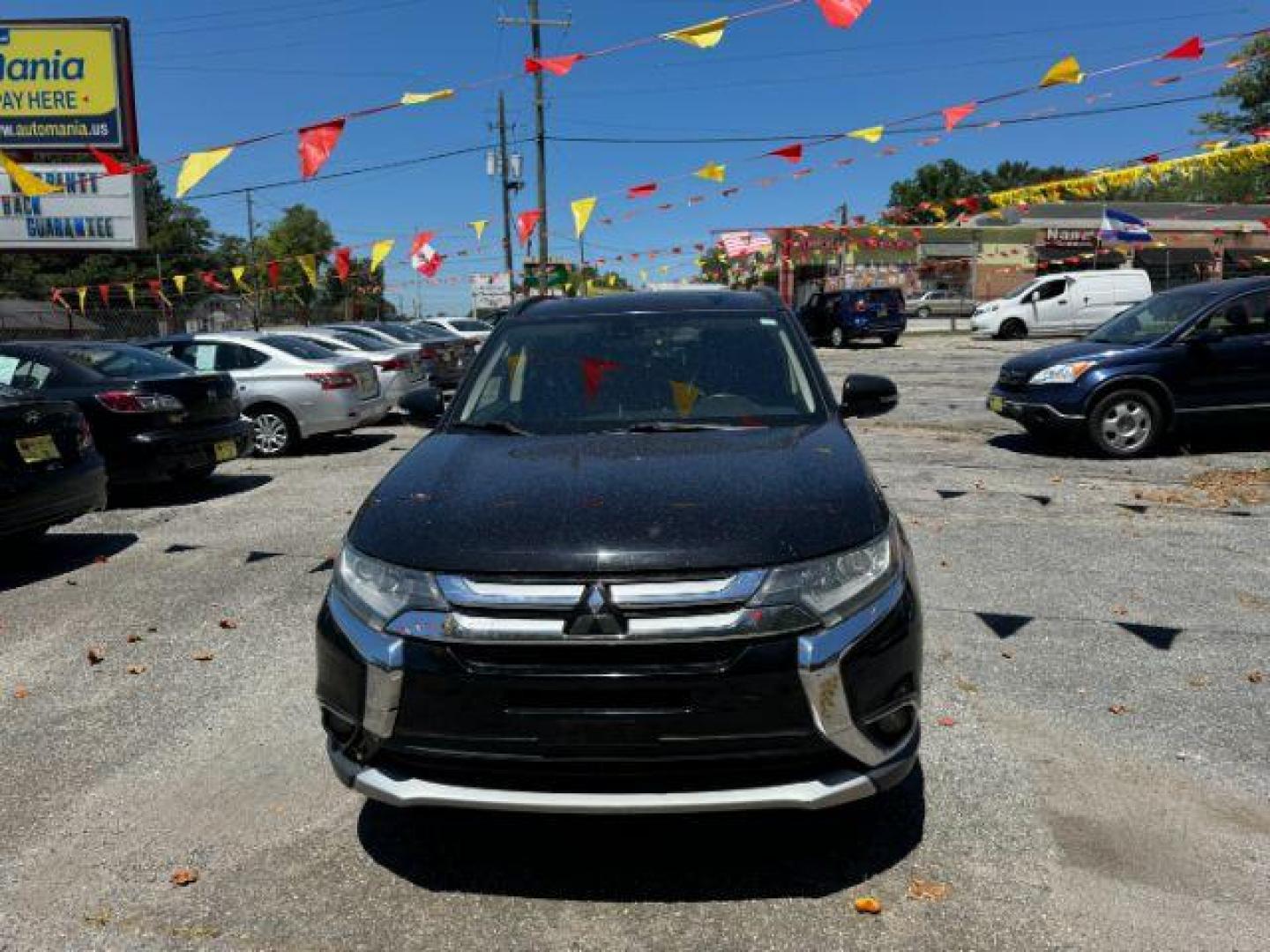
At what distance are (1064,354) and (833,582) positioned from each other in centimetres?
814

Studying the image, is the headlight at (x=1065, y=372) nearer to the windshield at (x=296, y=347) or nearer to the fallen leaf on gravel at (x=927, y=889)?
the fallen leaf on gravel at (x=927, y=889)

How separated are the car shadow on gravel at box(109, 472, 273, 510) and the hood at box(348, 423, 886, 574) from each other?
21.0 feet

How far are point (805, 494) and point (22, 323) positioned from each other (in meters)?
51.4

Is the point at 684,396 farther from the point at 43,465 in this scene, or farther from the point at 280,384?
the point at 280,384

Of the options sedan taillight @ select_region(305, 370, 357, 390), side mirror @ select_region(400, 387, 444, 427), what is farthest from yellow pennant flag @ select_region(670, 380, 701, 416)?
sedan taillight @ select_region(305, 370, 357, 390)

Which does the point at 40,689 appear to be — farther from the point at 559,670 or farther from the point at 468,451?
the point at 559,670

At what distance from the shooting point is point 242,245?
97812 mm

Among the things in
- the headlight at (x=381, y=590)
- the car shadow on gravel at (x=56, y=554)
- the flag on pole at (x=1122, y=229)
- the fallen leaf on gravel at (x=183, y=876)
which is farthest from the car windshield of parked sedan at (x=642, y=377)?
the flag on pole at (x=1122, y=229)

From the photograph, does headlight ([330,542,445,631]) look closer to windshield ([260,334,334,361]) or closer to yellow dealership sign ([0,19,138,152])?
windshield ([260,334,334,361])

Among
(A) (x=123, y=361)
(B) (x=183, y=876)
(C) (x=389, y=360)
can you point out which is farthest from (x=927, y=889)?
(C) (x=389, y=360)

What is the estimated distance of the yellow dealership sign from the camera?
20312mm

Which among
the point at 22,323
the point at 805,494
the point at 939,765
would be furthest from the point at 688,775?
the point at 22,323

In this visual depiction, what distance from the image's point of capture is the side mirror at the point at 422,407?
4371mm

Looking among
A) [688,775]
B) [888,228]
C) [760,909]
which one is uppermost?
[888,228]
